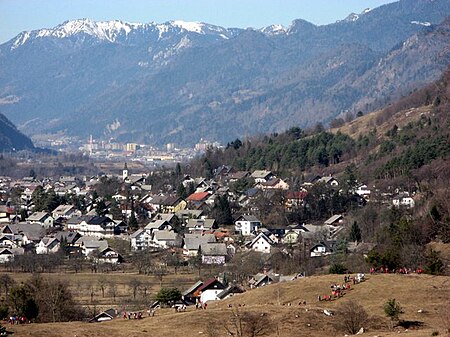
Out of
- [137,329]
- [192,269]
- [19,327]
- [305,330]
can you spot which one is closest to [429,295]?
[305,330]

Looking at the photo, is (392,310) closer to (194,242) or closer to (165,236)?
(194,242)

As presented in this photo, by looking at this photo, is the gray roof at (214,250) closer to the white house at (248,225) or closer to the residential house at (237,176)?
the white house at (248,225)

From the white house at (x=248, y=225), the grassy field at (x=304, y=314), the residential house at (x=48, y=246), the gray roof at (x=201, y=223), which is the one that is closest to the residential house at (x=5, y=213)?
the residential house at (x=48, y=246)

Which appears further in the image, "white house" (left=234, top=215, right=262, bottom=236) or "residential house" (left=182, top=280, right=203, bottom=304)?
"white house" (left=234, top=215, right=262, bottom=236)

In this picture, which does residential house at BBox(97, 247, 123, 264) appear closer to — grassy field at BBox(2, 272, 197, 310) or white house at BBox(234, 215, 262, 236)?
grassy field at BBox(2, 272, 197, 310)

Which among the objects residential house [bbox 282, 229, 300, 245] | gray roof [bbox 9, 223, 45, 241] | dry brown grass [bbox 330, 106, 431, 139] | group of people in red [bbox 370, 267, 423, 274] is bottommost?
group of people in red [bbox 370, 267, 423, 274]

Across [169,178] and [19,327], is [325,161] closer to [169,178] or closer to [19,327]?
[169,178]

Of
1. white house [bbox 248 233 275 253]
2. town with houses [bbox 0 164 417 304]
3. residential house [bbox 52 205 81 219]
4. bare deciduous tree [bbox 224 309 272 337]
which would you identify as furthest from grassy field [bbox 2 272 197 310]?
residential house [bbox 52 205 81 219]
